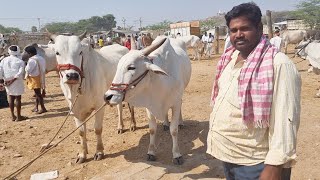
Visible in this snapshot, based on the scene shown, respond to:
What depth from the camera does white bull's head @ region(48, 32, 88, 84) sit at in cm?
447

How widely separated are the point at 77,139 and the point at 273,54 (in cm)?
509

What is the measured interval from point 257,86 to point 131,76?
226cm

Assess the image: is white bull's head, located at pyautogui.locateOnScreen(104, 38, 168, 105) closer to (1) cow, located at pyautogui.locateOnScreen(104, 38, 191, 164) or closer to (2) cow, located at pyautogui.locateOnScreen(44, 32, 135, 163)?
(1) cow, located at pyautogui.locateOnScreen(104, 38, 191, 164)

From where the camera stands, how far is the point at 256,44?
2.03 meters

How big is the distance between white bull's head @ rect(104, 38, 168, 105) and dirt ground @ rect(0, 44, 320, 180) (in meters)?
1.22

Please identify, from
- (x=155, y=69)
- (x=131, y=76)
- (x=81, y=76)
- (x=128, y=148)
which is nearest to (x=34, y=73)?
(x=128, y=148)

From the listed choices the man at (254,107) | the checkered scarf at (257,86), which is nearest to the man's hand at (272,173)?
the man at (254,107)

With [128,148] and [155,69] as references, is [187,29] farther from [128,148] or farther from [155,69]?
[155,69]

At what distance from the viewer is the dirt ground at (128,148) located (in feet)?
15.0

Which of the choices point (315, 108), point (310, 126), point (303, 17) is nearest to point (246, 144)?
point (310, 126)

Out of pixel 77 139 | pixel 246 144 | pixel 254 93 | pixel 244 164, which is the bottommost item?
pixel 77 139

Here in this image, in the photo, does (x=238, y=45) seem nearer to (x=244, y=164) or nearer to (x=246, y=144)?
(x=246, y=144)

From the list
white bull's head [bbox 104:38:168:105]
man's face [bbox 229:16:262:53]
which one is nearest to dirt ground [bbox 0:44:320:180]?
white bull's head [bbox 104:38:168:105]

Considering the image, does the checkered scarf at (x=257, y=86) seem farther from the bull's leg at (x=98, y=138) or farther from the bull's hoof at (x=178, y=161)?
the bull's leg at (x=98, y=138)
